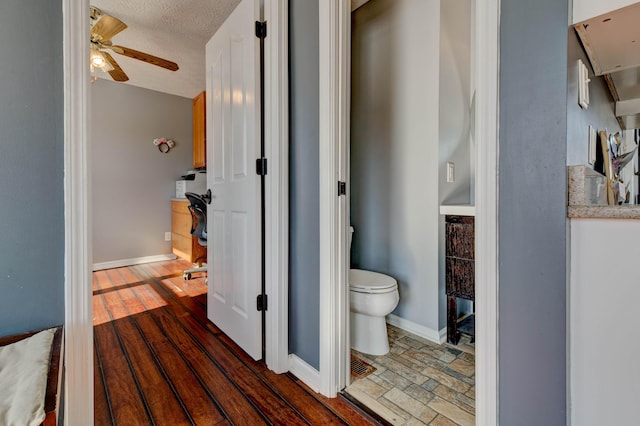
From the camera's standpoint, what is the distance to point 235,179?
5.90 ft

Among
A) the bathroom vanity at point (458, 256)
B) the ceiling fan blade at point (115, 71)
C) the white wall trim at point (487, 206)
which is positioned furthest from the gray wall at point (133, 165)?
the white wall trim at point (487, 206)

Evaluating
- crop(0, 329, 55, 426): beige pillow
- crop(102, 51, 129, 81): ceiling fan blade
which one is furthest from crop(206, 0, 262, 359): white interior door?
crop(102, 51, 129, 81): ceiling fan blade

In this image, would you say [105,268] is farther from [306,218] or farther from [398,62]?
[398,62]

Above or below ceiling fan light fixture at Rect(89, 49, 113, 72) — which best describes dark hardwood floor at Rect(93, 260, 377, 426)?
below

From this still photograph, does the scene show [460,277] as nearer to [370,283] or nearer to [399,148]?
[370,283]

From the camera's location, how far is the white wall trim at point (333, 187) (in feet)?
4.26

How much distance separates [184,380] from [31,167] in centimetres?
113

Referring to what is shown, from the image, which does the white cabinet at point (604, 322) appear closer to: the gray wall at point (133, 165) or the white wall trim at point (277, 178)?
Result: the white wall trim at point (277, 178)

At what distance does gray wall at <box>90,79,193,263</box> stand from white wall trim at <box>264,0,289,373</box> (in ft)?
10.1

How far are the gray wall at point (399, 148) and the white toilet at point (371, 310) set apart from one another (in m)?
0.32

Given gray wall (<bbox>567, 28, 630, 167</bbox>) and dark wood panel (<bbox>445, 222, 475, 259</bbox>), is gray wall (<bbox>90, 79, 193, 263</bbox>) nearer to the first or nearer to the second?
dark wood panel (<bbox>445, 222, 475, 259</bbox>)

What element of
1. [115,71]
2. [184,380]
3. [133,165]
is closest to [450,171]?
[184,380]

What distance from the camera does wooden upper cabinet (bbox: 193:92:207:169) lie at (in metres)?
3.95

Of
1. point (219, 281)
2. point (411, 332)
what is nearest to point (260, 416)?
point (219, 281)
